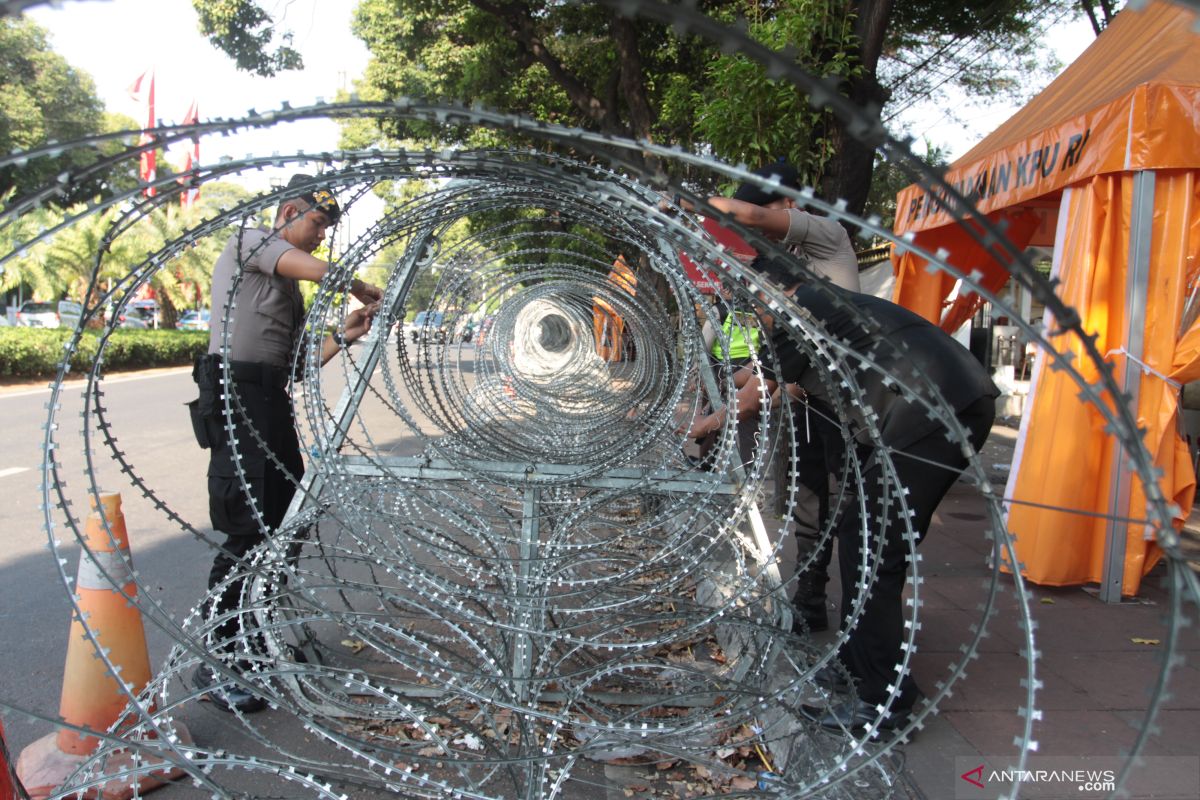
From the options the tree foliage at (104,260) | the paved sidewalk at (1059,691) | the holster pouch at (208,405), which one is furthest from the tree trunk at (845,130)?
the tree foliage at (104,260)

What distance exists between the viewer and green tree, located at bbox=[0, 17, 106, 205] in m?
34.8

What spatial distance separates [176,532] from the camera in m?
6.52

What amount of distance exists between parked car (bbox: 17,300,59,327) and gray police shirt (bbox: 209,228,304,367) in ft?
120

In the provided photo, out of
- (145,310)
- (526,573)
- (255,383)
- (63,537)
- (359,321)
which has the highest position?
(145,310)

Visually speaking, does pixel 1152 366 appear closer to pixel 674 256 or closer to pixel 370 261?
pixel 674 256

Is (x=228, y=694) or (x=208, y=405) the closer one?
(x=228, y=694)

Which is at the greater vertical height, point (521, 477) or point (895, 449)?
point (895, 449)

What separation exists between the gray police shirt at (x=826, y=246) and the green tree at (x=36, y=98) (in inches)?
1413

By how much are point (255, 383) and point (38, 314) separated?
45.7 m

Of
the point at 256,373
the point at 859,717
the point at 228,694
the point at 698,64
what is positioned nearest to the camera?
the point at 859,717

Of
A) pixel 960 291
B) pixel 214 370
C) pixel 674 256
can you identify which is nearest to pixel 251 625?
pixel 214 370

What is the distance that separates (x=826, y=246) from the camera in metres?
3.81

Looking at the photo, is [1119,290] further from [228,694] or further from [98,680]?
[98,680]

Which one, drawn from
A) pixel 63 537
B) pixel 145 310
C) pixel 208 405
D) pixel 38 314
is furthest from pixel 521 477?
pixel 145 310
